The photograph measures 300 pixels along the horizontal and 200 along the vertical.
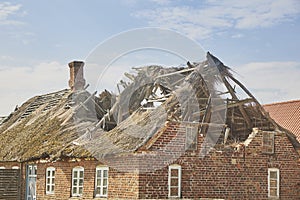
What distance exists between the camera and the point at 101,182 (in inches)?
794

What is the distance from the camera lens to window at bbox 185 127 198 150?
1900cm

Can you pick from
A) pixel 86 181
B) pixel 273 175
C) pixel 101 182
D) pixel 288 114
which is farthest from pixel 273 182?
pixel 288 114

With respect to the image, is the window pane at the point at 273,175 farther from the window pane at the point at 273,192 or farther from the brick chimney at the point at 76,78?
the brick chimney at the point at 76,78

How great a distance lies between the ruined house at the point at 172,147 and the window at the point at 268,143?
4cm

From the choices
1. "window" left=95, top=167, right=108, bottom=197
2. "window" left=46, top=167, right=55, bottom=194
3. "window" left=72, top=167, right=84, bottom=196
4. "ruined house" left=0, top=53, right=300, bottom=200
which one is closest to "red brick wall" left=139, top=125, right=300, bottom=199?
"ruined house" left=0, top=53, right=300, bottom=200

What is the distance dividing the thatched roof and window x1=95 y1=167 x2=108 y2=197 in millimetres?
836

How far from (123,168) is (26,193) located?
859cm

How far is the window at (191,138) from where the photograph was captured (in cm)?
1900

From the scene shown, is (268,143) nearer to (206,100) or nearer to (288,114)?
(206,100)

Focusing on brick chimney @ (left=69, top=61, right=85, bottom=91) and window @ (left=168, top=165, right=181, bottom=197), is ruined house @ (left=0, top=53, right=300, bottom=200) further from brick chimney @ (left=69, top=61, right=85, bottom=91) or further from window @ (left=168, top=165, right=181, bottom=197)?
brick chimney @ (left=69, top=61, right=85, bottom=91)

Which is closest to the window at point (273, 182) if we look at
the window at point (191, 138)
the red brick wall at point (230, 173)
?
the red brick wall at point (230, 173)

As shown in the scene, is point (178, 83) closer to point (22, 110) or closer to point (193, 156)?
point (193, 156)

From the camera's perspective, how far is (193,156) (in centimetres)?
1908

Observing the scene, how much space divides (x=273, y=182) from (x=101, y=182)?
658cm
